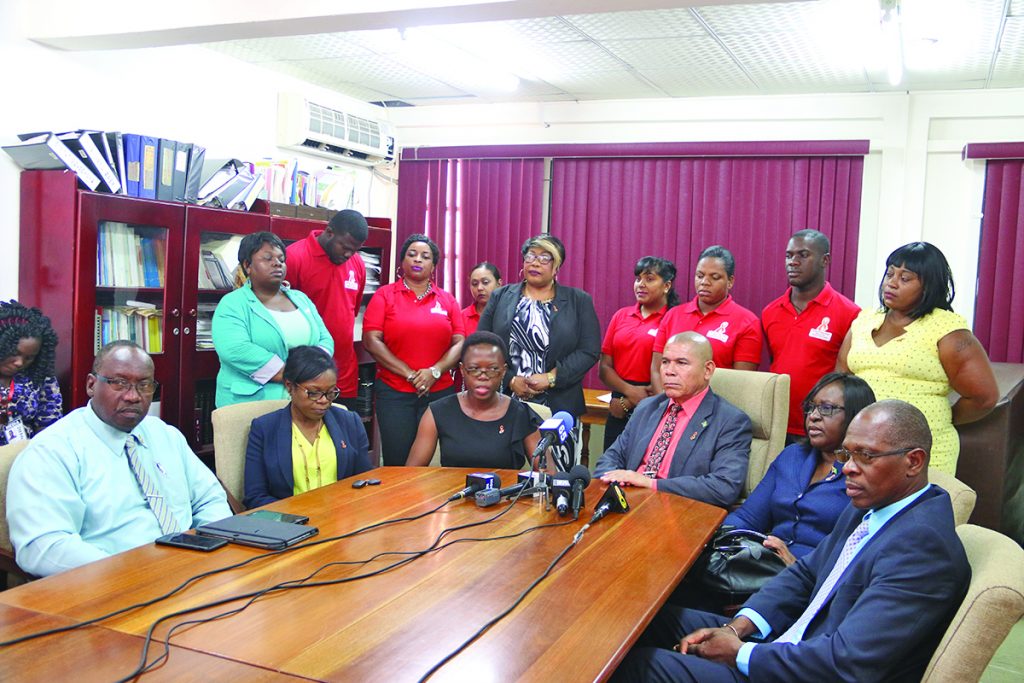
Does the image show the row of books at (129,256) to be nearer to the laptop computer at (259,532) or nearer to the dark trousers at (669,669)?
the laptop computer at (259,532)

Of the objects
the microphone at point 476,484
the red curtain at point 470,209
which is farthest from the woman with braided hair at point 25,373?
the red curtain at point 470,209

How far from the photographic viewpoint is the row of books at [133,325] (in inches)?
156

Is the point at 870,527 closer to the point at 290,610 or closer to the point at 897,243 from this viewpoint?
the point at 290,610

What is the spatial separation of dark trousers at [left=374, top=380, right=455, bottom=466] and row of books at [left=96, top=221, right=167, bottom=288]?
125cm

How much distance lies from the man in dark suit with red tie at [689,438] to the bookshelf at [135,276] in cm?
224

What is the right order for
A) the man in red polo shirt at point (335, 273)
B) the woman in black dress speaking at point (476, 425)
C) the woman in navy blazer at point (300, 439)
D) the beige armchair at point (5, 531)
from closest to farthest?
the beige armchair at point (5, 531)
the woman in navy blazer at point (300, 439)
the woman in black dress speaking at point (476, 425)
the man in red polo shirt at point (335, 273)

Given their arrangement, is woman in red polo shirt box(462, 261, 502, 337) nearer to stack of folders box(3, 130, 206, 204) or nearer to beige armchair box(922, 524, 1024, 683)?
stack of folders box(3, 130, 206, 204)

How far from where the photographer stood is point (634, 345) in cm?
434

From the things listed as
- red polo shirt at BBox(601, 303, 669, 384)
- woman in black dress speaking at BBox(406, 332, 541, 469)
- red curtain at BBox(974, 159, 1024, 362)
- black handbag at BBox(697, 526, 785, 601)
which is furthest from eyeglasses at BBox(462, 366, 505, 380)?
red curtain at BBox(974, 159, 1024, 362)

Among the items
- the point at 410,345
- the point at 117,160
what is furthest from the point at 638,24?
the point at 117,160

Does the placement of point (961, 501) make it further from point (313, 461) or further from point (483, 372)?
point (313, 461)

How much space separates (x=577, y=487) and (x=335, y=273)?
89.5 inches

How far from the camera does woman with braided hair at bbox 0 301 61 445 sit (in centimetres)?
330

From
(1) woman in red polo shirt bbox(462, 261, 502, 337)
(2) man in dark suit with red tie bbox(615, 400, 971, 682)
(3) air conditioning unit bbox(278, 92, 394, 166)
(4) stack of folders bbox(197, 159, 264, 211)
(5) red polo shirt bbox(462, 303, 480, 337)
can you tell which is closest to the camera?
(2) man in dark suit with red tie bbox(615, 400, 971, 682)
